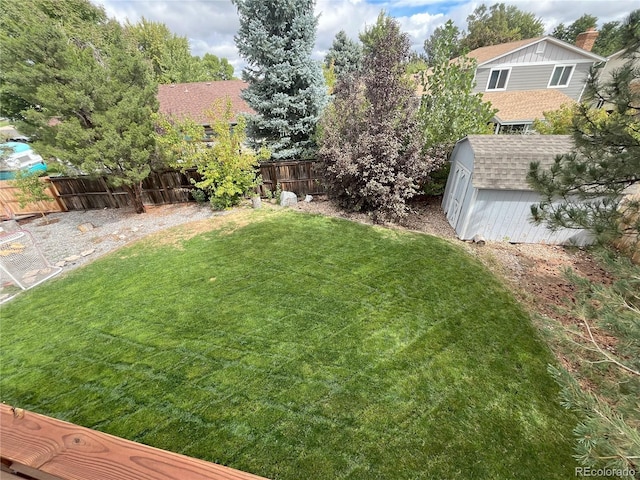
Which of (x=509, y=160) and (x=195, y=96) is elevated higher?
(x=195, y=96)

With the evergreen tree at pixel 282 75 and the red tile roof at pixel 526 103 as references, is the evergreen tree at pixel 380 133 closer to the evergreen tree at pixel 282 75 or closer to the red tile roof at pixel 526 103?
the evergreen tree at pixel 282 75

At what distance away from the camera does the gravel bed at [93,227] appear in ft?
24.6

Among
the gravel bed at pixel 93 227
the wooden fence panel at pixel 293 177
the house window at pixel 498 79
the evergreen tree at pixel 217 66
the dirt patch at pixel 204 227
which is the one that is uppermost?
the evergreen tree at pixel 217 66

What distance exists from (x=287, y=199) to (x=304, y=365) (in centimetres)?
689

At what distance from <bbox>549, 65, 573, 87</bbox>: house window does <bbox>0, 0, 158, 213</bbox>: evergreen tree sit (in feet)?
68.3

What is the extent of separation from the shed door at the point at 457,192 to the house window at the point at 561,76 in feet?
47.1

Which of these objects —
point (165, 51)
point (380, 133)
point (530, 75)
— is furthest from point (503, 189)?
point (165, 51)

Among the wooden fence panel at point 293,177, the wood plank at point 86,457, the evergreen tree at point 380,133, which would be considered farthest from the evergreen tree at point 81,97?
the wood plank at point 86,457

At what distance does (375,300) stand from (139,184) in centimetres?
895

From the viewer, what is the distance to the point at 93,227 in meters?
8.90

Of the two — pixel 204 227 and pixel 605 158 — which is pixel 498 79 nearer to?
pixel 605 158

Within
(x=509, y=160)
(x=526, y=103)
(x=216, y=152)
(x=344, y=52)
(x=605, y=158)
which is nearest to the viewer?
(x=605, y=158)

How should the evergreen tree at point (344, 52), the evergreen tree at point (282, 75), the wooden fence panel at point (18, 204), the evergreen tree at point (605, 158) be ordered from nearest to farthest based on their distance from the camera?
the evergreen tree at point (605, 158), the evergreen tree at point (282, 75), the wooden fence panel at point (18, 204), the evergreen tree at point (344, 52)

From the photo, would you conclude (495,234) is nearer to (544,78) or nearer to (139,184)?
(139,184)
